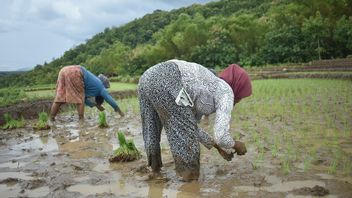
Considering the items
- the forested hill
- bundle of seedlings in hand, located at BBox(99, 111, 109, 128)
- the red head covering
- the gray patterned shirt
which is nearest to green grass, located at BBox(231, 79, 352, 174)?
the red head covering

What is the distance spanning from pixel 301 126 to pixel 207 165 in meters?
2.45

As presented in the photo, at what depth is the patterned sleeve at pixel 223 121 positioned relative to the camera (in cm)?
324

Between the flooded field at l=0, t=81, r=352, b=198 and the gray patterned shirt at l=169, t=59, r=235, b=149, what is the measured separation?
535 millimetres

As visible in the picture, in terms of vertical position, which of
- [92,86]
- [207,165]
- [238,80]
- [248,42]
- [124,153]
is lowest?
[207,165]

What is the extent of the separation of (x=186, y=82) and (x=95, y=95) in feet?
17.5

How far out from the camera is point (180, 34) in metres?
34.1

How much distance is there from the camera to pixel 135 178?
4.01 meters

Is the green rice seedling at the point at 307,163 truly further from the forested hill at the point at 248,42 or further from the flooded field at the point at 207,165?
the forested hill at the point at 248,42

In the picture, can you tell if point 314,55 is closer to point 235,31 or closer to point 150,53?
point 235,31

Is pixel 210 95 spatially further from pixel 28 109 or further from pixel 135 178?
pixel 28 109

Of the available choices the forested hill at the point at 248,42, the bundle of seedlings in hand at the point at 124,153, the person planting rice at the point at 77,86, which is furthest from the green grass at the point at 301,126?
the forested hill at the point at 248,42

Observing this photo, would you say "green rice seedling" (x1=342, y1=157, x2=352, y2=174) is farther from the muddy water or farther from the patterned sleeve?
the patterned sleeve

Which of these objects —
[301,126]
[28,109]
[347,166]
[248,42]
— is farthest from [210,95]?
[248,42]

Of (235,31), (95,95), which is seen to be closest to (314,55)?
(235,31)
